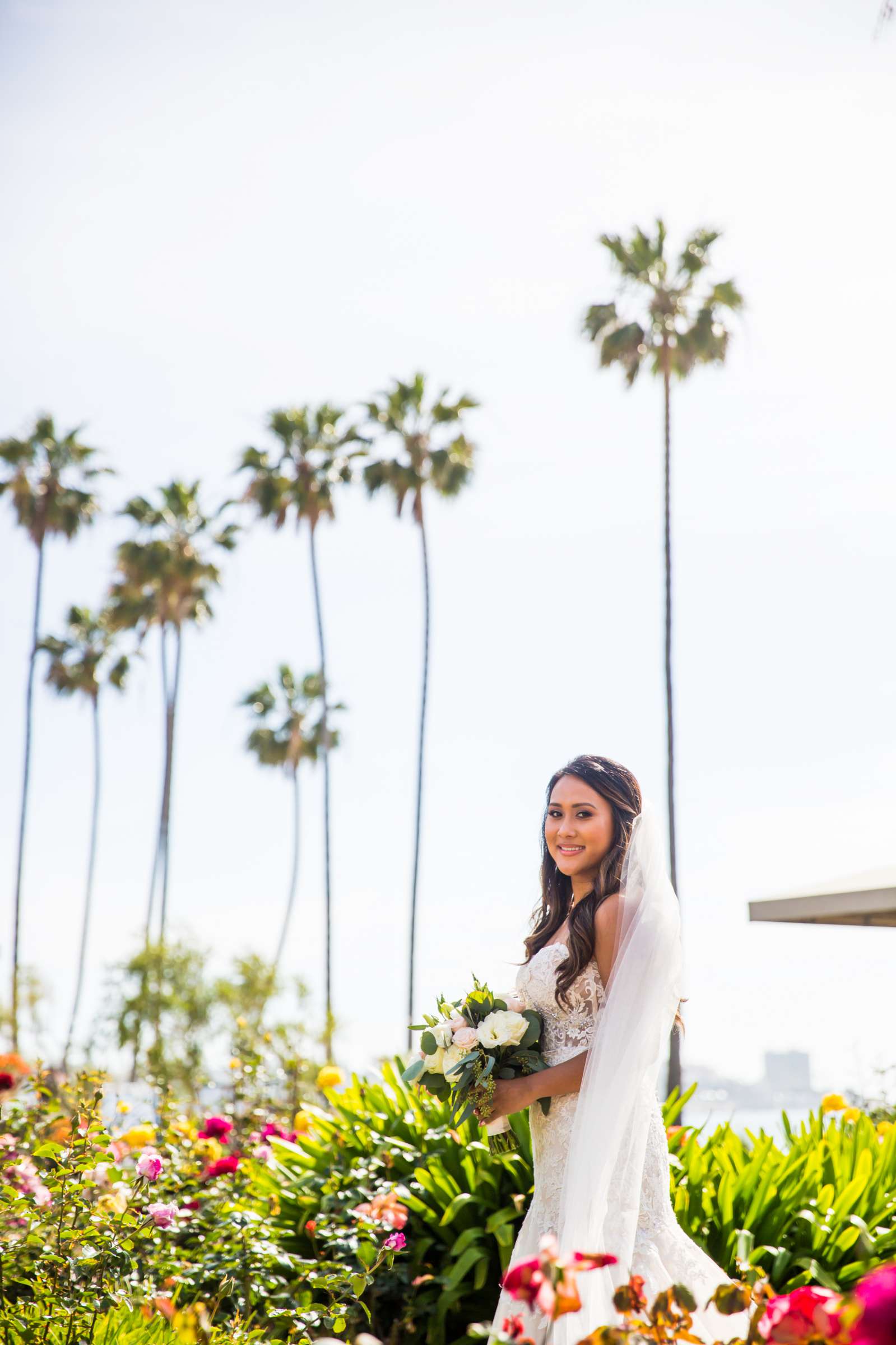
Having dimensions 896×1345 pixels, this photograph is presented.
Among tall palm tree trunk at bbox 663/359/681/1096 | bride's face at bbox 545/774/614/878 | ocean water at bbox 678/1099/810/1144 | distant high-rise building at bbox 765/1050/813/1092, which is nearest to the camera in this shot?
bride's face at bbox 545/774/614/878

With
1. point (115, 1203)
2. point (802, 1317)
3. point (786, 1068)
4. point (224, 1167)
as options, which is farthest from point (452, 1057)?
point (786, 1068)

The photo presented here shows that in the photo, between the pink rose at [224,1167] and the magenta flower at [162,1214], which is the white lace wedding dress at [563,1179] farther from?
the pink rose at [224,1167]

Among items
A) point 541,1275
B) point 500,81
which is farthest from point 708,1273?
point 500,81

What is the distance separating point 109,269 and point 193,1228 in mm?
7240

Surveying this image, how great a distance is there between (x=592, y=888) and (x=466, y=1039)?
68cm

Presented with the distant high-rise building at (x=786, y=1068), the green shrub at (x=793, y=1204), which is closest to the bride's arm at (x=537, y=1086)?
the green shrub at (x=793, y=1204)

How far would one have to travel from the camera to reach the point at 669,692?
1886cm

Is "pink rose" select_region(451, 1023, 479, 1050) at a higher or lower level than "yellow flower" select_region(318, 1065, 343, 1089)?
higher

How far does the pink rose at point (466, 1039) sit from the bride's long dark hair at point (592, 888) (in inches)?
13.1

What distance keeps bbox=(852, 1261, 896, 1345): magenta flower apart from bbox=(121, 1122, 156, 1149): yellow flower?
164 inches

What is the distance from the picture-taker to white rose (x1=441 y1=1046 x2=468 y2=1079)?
10.0 feet

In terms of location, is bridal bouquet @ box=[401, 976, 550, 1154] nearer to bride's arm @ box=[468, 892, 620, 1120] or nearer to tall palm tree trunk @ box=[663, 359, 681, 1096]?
bride's arm @ box=[468, 892, 620, 1120]

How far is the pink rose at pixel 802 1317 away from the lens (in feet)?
4.99

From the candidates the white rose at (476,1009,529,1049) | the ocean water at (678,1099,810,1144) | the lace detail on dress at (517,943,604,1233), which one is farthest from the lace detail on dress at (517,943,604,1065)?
the ocean water at (678,1099,810,1144)
